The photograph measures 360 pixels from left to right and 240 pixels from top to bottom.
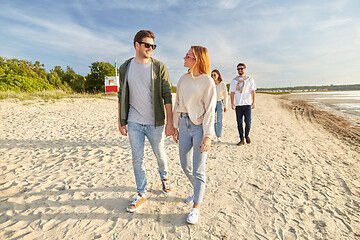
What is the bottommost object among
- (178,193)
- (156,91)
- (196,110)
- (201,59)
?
(178,193)

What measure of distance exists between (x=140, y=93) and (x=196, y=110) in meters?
0.86

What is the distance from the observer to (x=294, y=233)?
2432mm

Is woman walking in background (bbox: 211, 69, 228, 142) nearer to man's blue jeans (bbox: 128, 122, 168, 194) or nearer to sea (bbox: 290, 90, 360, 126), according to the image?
man's blue jeans (bbox: 128, 122, 168, 194)

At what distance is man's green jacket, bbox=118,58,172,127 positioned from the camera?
2.62 m

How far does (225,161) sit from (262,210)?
202 cm

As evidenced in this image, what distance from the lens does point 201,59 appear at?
223 centimetres

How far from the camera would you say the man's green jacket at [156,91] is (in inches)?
103

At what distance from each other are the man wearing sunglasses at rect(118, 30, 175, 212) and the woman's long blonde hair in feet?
1.97

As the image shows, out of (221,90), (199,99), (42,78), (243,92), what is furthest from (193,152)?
(42,78)

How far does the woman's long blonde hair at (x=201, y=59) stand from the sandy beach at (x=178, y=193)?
205 centimetres

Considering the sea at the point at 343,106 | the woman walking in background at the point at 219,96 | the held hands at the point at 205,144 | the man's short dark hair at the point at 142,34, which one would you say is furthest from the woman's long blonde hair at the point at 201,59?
the sea at the point at 343,106

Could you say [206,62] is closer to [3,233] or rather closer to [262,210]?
[262,210]

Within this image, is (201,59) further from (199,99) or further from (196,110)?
(196,110)

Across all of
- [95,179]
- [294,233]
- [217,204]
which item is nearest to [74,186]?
[95,179]
